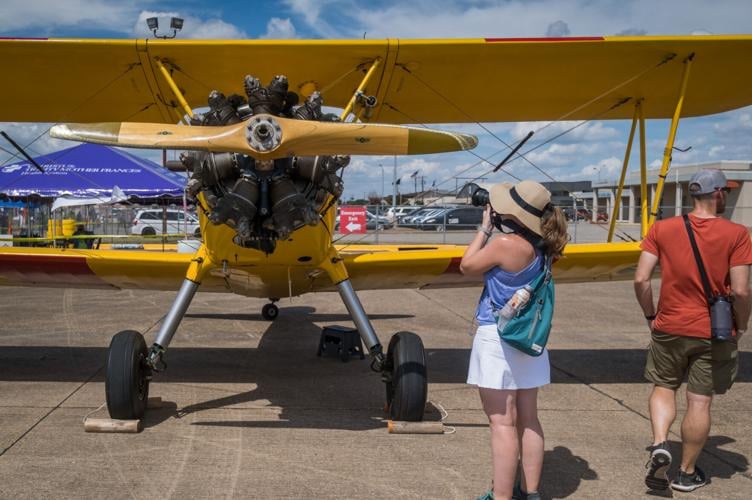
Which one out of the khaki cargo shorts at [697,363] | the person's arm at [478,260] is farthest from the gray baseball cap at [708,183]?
the person's arm at [478,260]

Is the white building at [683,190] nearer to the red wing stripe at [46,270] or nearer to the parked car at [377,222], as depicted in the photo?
the parked car at [377,222]

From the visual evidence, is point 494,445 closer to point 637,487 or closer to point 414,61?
point 637,487

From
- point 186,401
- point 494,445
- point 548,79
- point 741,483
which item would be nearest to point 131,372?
point 186,401

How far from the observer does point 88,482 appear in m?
3.38

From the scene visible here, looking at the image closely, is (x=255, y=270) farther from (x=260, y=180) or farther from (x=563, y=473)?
(x=563, y=473)

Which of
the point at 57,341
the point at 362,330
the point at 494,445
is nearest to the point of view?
the point at 494,445

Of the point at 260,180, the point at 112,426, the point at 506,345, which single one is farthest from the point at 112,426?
the point at 506,345

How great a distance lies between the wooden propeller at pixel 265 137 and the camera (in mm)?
3783

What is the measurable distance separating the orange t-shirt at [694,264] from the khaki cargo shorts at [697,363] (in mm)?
62

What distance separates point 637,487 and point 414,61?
3693mm

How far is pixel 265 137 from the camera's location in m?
3.77

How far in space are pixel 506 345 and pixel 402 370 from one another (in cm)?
167

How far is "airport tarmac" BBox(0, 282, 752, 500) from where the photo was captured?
3.42m

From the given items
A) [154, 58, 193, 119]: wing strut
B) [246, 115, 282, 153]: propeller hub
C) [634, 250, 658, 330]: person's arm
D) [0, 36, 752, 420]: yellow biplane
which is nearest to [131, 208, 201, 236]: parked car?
[0, 36, 752, 420]: yellow biplane
